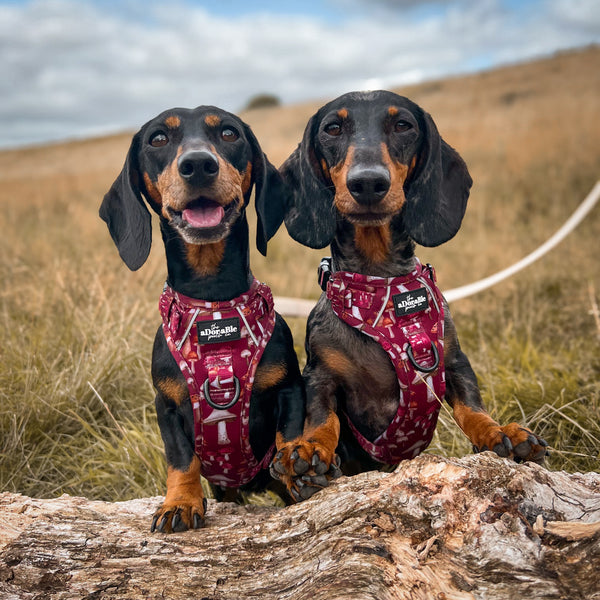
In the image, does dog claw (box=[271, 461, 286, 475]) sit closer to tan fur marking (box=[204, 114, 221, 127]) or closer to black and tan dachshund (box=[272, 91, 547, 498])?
black and tan dachshund (box=[272, 91, 547, 498])

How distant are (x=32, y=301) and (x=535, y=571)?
3678 mm

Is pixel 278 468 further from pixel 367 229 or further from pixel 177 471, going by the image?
pixel 367 229

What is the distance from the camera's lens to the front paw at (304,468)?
1888 millimetres

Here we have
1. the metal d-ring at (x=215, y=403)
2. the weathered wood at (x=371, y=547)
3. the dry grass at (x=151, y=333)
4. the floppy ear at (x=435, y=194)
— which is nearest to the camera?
the weathered wood at (x=371, y=547)

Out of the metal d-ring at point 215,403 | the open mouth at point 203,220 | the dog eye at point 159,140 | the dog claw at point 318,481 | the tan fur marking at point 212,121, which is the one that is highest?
the tan fur marking at point 212,121

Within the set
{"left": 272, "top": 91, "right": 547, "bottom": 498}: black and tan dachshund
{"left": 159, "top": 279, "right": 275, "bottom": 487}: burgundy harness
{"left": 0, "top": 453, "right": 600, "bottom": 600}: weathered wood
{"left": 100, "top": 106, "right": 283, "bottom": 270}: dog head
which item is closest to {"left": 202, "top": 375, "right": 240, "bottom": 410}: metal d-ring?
{"left": 159, "top": 279, "right": 275, "bottom": 487}: burgundy harness

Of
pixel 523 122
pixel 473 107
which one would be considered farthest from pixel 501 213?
pixel 473 107

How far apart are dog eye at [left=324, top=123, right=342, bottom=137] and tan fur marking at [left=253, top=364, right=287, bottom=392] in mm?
878

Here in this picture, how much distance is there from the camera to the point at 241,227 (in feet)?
7.58

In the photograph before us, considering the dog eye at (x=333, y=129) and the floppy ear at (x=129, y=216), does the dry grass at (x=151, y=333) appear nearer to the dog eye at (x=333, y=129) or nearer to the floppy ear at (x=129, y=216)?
the floppy ear at (x=129, y=216)

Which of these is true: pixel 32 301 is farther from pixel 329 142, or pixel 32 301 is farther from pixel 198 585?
pixel 198 585

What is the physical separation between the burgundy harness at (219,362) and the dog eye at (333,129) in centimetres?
68

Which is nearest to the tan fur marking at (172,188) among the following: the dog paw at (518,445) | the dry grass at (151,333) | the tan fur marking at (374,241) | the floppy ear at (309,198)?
the floppy ear at (309,198)

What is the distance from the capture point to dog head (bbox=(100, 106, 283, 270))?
7.04ft
